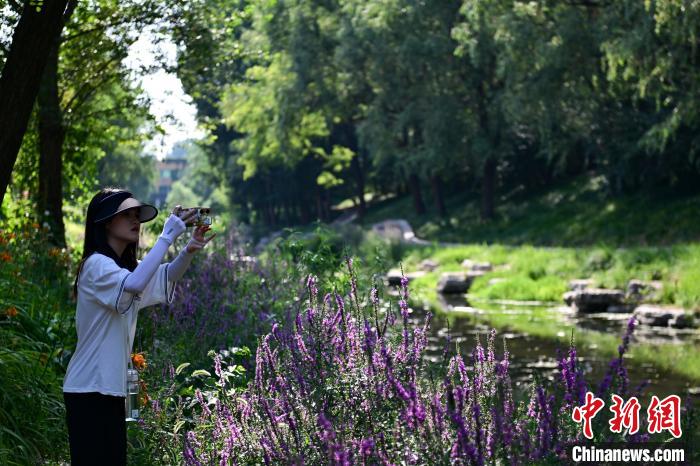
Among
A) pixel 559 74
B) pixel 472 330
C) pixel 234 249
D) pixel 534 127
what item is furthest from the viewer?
pixel 534 127

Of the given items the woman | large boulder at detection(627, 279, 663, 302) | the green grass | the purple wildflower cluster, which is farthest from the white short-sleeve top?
large boulder at detection(627, 279, 663, 302)

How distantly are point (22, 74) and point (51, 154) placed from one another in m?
7.43

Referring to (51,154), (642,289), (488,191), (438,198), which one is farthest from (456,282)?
(438,198)

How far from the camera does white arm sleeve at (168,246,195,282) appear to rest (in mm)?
4480

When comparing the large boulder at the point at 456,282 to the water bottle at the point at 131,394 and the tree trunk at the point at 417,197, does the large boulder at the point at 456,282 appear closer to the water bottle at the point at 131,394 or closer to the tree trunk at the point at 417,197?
the water bottle at the point at 131,394

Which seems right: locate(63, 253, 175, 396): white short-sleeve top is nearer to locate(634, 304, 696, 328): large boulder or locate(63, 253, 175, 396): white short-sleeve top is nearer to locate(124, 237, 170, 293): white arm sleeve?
locate(124, 237, 170, 293): white arm sleeve

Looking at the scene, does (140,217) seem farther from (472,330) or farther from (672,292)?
(672,292)

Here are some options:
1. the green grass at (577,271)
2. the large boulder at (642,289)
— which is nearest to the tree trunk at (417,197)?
the green grass at (577,271)

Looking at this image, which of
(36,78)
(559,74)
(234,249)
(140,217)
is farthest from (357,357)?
(559,74)

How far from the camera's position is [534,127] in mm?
32094

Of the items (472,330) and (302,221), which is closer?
(472,330)

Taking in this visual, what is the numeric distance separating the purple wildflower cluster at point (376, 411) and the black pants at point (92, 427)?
0.36m

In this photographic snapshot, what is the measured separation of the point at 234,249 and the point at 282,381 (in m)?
7.52

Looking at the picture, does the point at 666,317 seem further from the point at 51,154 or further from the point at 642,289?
the point at 51,154
